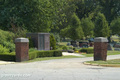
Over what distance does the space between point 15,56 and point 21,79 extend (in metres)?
10.8

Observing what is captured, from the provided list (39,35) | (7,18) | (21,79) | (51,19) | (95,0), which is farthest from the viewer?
(95,0)

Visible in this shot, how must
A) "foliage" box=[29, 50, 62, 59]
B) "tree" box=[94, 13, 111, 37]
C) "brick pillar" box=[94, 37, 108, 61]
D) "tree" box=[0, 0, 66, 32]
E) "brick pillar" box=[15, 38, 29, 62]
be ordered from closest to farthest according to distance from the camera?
"brick pillar" box=[94, 37, 108, 61] → "brick pillar" box=[15, 38, 29, 62] → "foliage" box=[29, 50, 62, 59] → "tree" box=[0, 0, 66, 32] → "tree" box=[94, 13, 111, 37]

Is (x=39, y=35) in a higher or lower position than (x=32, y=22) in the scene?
lower

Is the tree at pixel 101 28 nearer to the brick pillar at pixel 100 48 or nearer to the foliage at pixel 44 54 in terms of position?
the foliage at pixel 44 54

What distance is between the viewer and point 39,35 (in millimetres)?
27922

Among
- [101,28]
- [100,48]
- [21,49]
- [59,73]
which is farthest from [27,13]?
[59,73]

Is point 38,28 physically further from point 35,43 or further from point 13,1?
point 35,43

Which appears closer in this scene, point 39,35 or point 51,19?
point 39,35

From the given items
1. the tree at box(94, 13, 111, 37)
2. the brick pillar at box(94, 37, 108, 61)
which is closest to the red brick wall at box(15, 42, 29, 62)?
the brick pillar at box(94, 37, 108, 61)

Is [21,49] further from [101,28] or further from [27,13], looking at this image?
[101,28]

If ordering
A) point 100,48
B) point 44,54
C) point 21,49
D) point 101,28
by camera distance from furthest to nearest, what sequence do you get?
point 101,28 → point 44,54 → point 21,49 → point 100,48

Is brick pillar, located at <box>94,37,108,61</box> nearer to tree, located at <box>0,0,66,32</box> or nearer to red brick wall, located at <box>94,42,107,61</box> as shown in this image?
red brick wall, located at <box>94,42,107,61</box>

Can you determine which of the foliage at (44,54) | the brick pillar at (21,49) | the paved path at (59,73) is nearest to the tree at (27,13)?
the foliage at (44,54)

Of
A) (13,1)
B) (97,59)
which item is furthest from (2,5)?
(97,59)
